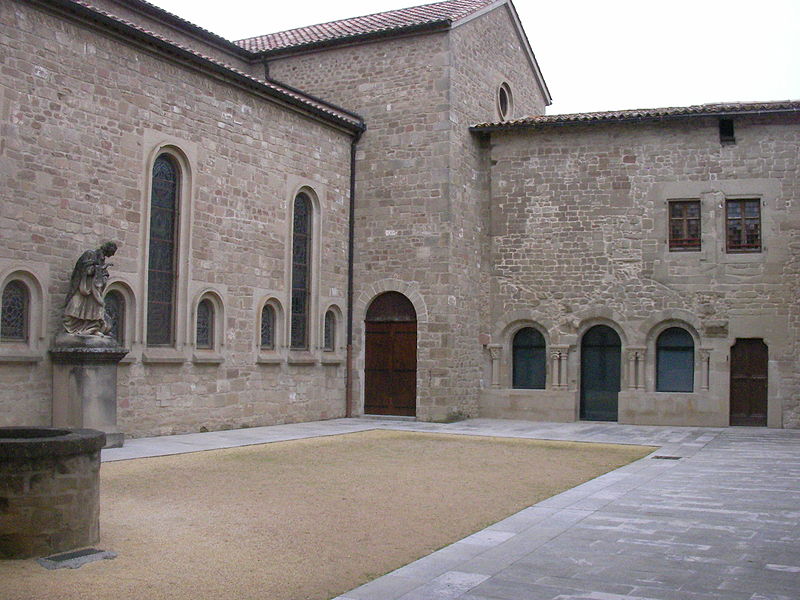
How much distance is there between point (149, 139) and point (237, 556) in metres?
10.2

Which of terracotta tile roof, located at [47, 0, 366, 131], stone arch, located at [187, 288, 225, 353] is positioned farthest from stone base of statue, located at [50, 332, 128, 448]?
terracotta tile roof, located at [47, 0, 366, 131]

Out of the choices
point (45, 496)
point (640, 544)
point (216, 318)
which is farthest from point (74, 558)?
point (216, 318)

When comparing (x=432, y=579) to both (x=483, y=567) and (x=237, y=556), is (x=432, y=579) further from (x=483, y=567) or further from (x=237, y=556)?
(x=237, y=556)

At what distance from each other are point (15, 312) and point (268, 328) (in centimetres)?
626

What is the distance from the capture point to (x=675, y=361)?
20359mm

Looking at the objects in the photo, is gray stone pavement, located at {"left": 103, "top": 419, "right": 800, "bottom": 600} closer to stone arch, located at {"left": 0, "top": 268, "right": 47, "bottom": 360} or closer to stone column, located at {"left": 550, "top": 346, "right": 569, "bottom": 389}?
stone arch, located at {"left": 0, "top": 268, "right": 47, "bottom": 360}

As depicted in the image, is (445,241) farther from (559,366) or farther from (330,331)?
(559,366)

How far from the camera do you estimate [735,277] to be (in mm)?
19828

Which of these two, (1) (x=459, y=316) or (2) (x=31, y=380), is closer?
(2) (x=31, y=380)

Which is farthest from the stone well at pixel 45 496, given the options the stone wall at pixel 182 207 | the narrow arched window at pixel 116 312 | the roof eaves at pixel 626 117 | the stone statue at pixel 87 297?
the roof eaves at pixel 626 117

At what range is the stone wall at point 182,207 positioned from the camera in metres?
13.2

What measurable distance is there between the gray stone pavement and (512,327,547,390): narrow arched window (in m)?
7.77

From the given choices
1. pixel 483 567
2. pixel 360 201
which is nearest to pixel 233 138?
pixel 360 201

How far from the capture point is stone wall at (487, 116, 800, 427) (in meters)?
19.7
